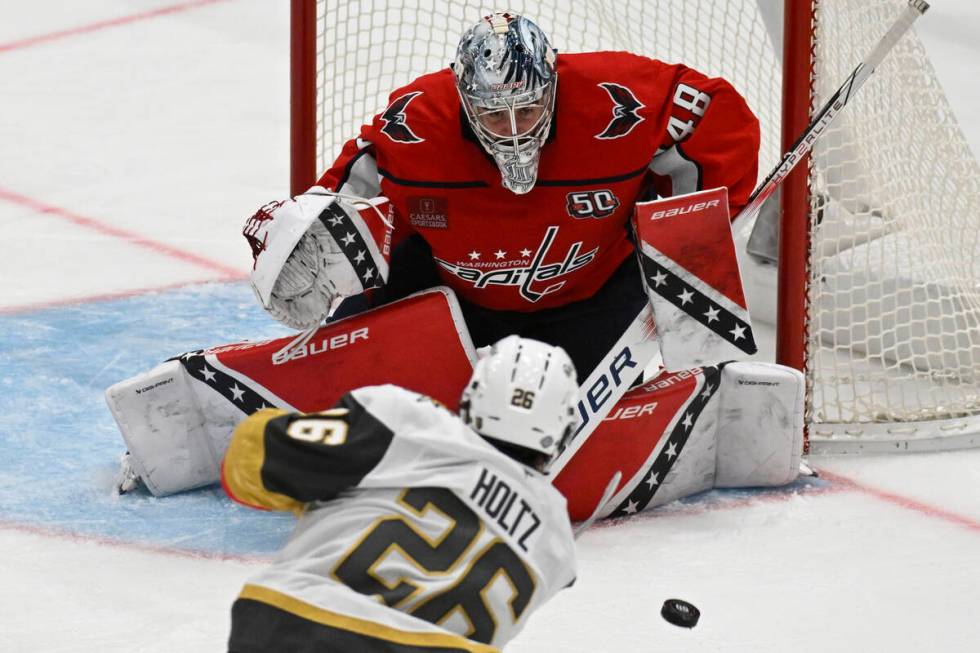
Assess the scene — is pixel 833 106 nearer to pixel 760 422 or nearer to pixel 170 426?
pixel 760 422

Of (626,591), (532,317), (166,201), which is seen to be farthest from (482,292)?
(166,201)

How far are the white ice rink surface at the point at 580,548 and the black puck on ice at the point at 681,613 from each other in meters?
0.02

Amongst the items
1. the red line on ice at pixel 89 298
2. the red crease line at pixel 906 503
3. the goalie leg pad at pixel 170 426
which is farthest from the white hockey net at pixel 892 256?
the red line on ice at pixel 89 298

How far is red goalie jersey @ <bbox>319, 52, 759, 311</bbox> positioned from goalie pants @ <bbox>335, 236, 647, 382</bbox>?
0.10 m

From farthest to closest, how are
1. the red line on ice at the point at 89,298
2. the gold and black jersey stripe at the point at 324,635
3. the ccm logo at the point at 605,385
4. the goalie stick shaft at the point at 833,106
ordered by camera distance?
the red line on ice at the point at 89,298
the ccm logo at the point at 605,385
the goalie stick shaft at the point at 833,106
the gold and black jersey stripe at the point at 324,635

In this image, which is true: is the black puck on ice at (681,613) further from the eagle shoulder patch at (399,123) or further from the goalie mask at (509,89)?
the eagle shoulder patch at (399,123)

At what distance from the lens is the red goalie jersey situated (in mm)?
3053

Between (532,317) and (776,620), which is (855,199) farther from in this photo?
(776,620)

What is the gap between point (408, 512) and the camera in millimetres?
1951

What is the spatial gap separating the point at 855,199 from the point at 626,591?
3.98 ft

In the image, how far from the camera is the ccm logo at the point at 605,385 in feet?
9.95

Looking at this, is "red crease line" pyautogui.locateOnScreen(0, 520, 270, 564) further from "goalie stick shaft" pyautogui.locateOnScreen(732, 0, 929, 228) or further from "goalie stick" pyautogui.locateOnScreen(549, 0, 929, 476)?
"goalie stick shaft" pyautogui.locateOnScreen(732, 0, 929, 228)

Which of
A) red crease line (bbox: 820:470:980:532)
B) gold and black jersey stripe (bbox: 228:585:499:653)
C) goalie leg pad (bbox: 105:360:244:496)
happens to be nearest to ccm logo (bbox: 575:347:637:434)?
red crease line (bbox: 820:470:980:532)

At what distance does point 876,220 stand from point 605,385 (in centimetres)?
99
